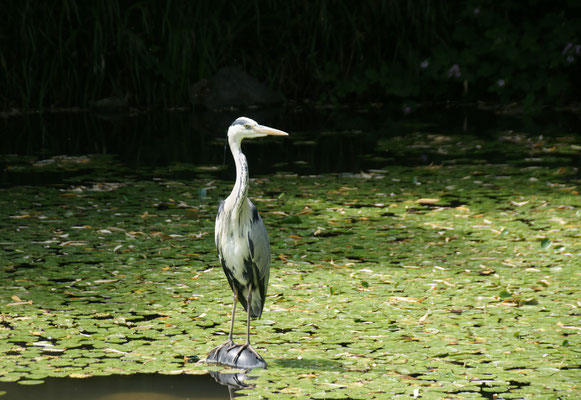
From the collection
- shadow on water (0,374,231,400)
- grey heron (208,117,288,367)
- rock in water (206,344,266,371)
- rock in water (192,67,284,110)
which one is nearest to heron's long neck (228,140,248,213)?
grey heron (208,117,288,367)

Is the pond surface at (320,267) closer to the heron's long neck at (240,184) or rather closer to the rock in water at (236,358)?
the rock in water at (236,358)

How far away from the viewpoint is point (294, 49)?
1114 cm

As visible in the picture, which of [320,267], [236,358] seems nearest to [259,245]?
[236,358]

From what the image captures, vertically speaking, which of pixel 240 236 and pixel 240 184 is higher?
pixel 240 184

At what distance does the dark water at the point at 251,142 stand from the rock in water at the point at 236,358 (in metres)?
3.60

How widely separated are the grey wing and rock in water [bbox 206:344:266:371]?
25 centimetres

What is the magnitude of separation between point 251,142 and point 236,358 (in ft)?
19.0

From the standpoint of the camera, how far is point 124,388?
3.00 m

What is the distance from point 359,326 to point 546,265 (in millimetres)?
1197

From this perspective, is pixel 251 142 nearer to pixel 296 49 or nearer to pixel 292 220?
pixel 296 49

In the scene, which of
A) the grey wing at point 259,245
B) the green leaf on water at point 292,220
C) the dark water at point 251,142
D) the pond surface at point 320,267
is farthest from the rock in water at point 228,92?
the grey wing at point 259,245

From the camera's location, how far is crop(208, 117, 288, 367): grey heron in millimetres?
3109

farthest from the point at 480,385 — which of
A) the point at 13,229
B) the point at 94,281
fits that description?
the point at 13,229

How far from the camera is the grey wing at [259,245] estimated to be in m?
3.17
